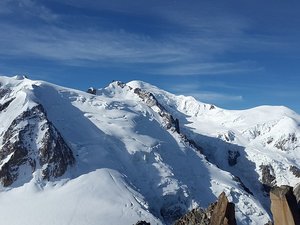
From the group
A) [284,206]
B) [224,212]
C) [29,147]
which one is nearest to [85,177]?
[29,147]

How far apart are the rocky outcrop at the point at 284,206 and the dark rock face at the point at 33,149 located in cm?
15855

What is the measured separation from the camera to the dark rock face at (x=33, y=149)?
6569 inches

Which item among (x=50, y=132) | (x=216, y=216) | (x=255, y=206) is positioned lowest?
(x=255, y=206)

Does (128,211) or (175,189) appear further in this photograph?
(175,189)

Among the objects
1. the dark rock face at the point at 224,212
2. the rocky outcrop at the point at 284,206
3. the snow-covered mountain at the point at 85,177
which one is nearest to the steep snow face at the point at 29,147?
the snow-covered mountain at the point at 85,177

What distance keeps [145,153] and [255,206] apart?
4291 cm

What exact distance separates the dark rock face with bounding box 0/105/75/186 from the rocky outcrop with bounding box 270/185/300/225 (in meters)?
159

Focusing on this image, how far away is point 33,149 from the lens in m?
173

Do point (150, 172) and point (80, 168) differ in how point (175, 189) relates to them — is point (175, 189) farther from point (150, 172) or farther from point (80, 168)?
point (80, 168)

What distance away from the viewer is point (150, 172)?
612ft

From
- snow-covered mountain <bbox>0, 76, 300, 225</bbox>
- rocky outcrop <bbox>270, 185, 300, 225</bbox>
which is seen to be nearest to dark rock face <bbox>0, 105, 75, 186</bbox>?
snow-covered mountain <bbox>0, 76, 300, 225</bbox>

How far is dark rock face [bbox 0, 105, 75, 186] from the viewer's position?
166850 millimetres

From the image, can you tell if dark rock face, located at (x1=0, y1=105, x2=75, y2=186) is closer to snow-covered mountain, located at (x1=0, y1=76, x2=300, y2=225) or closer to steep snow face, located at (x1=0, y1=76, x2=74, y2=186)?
steep snow face, located at (x1=0, y1=76, x2=74, y2=186)

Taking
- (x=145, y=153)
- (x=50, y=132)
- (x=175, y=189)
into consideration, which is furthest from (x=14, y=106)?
(x=175, y=189)
